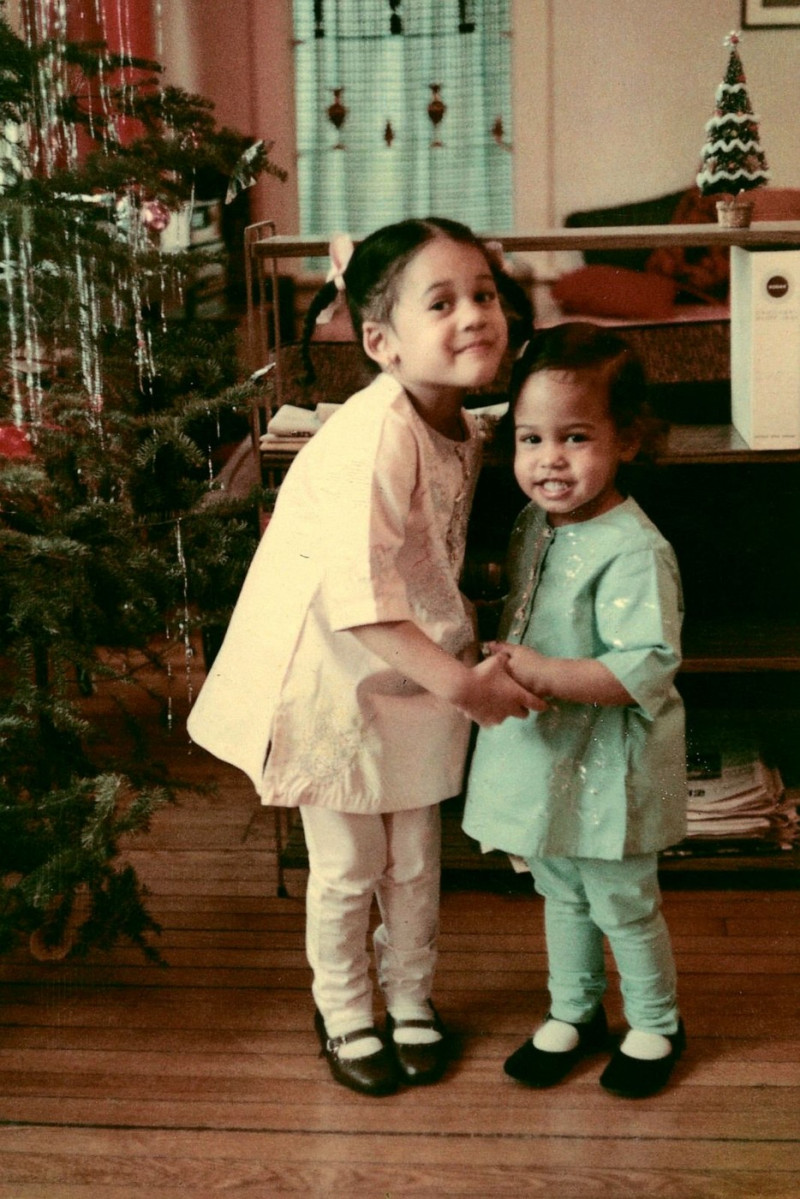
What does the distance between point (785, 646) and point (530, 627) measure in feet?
2.41

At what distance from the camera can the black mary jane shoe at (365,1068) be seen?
1.73 metres

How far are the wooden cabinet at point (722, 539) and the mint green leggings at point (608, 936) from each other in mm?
538

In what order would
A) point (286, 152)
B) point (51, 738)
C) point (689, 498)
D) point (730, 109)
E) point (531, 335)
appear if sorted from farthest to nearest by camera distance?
point (286, 152) < point (689, 498) < point (730, 109) < point (51, 738) < point (531, 335)

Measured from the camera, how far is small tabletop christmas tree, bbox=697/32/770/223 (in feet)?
6.86

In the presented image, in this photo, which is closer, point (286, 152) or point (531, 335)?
point (531, 335)

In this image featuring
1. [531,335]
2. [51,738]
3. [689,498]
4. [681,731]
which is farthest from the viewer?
[689,498]

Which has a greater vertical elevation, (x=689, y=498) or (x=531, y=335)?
(x=531, y=335)

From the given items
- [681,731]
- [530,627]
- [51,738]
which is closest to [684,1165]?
[681,731]

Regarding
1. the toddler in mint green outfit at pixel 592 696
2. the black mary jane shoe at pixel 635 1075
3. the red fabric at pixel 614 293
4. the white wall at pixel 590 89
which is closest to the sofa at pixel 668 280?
the red fabric at pixel 614 293

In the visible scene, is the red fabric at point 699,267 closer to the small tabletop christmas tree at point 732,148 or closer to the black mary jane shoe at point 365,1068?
the small tabletop christmas tree at point 732,148

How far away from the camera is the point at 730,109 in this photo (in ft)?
6.94

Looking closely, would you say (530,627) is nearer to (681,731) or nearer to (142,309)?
(681,731)

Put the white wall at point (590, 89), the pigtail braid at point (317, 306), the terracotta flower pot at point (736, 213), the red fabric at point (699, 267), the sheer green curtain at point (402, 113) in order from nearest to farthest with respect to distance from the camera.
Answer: the pigtail braid at point (317, 306), the terracotta flower pot at point (736, 213), the red fabric at point (699, 267), the white wall at point (590, 89), the sheer green curtain at point (402, 113)

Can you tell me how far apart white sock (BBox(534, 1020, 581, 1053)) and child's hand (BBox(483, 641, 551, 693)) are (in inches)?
20.5
